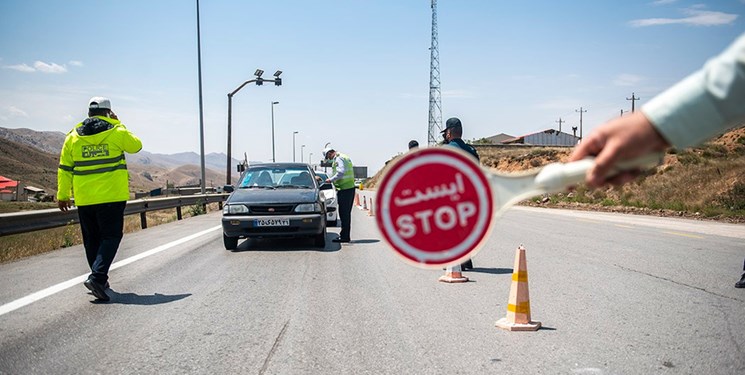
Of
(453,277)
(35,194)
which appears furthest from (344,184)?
(35,194)

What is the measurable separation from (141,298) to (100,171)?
1441 millimetres

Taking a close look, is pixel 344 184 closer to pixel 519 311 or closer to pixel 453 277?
pixel 453 277

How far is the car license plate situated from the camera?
11281mm

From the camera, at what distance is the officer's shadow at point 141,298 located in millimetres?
6859

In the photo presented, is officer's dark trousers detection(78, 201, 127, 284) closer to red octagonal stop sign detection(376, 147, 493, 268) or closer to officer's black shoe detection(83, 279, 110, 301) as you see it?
officer's black shoe detection(83, 279, 110, 301)

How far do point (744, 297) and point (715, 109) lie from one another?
6640 mm

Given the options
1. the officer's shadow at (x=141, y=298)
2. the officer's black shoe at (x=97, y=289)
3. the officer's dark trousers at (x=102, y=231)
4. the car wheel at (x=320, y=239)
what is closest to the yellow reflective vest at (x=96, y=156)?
the officer's dark trousers at (x=102, y=231)

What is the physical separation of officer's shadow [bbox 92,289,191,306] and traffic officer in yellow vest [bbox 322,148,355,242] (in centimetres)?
513

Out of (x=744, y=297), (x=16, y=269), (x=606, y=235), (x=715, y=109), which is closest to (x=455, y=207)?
(x=715, y=109)

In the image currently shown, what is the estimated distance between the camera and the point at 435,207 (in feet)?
5.26

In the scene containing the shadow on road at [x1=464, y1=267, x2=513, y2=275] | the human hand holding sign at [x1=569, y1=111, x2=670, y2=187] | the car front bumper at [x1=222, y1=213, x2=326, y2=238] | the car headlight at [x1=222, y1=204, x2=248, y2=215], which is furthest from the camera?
the car headlight at [x1=222, y1=204, x2=248, y2=215]

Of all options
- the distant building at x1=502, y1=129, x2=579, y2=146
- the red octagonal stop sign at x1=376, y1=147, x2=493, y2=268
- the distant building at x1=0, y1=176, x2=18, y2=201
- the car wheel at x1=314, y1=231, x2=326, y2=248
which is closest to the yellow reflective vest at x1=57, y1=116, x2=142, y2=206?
the car wheel at x1=314, y1=231, x2=326, y2=248

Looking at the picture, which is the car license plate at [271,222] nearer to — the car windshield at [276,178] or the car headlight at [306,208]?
the car headlight at [306,208]

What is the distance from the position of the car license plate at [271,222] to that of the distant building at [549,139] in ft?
350
